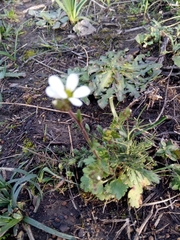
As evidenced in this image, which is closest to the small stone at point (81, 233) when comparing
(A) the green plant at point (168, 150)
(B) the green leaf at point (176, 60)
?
(A) the green plant at point (168, 150)

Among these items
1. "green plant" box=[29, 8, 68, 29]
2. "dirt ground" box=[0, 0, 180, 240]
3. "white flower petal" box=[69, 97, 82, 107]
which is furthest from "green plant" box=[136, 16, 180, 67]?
"white flower petal" box=[69, 97, 82, 107]

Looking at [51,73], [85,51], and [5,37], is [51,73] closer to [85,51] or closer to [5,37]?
[85,51]

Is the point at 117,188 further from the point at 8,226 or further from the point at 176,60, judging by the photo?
the point at 176,60

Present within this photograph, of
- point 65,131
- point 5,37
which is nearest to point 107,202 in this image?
point 65,131

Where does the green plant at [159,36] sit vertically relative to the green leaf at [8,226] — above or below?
above

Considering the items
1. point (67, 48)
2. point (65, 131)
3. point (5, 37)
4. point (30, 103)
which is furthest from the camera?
point (5, 37)

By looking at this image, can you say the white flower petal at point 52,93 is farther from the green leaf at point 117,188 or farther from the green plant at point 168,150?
the green plant at point 168,150

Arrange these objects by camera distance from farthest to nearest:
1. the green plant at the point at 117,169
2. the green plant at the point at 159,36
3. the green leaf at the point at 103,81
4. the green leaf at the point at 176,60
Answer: the green plant at the point at 159,36 < the green leaf at the point at 176,60 < the green leaf at the point at 103,81 < the green plant at the point at 117,169
